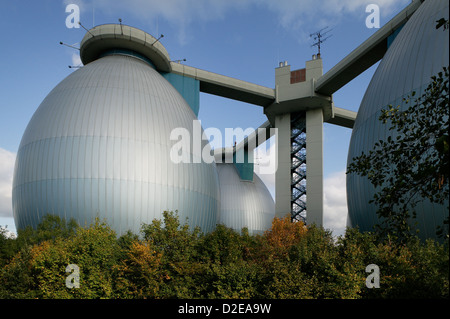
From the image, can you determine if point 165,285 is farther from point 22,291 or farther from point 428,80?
point 428,80

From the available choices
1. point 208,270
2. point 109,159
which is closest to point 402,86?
point 208,270

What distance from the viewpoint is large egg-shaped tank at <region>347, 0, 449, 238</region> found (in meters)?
20.3

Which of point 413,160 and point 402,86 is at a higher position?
point 402,86

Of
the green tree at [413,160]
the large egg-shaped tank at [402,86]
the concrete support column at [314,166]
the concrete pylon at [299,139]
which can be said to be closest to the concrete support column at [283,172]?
the concrete pylon at [299,139]

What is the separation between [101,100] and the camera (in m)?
31.2

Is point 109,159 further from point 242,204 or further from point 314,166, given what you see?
point 242,204

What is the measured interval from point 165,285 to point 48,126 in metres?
19.1

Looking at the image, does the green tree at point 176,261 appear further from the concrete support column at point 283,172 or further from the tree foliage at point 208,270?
the concrete support column at point 283,172

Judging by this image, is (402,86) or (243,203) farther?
(243,203)

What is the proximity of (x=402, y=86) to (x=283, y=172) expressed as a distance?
2706cm

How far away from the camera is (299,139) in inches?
1977

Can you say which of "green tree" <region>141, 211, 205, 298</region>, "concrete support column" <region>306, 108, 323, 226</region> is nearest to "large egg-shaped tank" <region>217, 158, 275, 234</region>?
"concrete support column" <region>306, 108, 323, 226</region>

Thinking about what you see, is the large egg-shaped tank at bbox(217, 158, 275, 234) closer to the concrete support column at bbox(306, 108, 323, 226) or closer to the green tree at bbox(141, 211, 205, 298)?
the concrete support column at bbox(306, 108, 323, 226)
